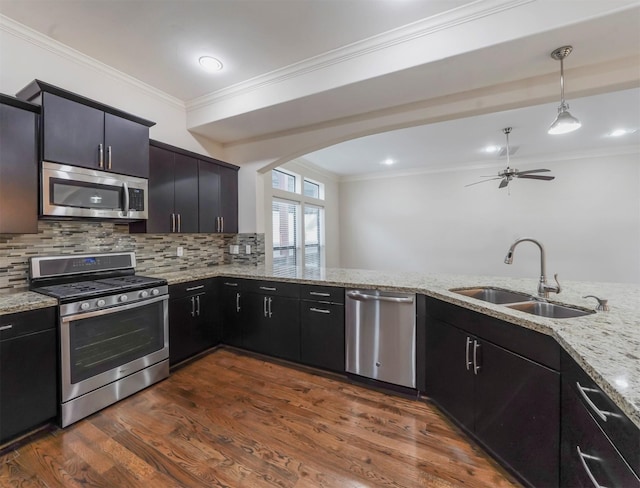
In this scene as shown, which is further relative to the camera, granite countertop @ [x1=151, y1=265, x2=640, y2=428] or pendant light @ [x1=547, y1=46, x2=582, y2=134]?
pendant light @ [x1=547, y1=46, x2=582, y2=134]

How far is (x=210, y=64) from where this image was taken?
2.56 meters

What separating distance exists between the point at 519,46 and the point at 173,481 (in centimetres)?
338

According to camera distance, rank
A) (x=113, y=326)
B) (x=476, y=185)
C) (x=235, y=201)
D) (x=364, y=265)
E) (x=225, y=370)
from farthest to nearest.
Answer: (x=364, y=265)
(x=476, y=185)
(x=235, y=201)
(x=225, y=370)
(x=113, y=326)

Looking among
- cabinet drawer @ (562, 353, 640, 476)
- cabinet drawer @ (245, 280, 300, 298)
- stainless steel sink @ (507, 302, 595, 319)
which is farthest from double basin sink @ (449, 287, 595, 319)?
cabinet drawer @ (245, 280, 300, 298)

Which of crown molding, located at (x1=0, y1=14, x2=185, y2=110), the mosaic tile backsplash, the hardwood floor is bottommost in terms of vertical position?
the hardwood floor

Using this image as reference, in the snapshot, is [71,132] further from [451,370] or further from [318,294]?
[451,370]

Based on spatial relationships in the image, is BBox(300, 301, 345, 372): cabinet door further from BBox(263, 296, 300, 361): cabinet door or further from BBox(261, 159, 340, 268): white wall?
BBox(261, 159, 340, 268): white wall

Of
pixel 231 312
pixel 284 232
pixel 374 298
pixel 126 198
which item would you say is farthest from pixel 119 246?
pixel 284 232

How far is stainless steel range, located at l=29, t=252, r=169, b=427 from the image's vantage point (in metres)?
1.92

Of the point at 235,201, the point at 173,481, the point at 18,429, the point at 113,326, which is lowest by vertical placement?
the point at 173,481

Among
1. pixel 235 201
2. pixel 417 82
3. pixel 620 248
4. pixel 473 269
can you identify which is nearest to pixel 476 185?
pixel 473 269

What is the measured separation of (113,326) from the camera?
7.07 feet

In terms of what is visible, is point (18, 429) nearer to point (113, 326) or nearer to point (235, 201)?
point (113, 326)

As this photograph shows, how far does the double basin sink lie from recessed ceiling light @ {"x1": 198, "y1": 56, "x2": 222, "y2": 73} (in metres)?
2.80
